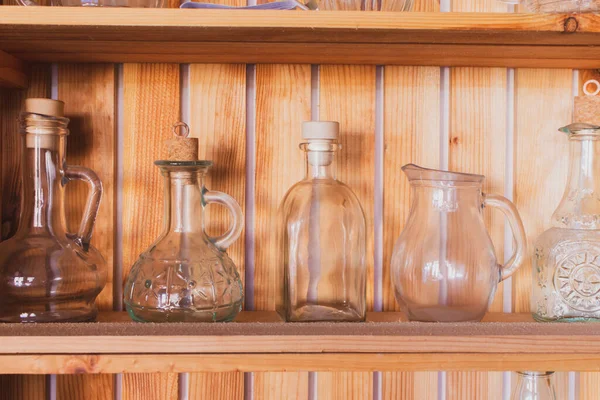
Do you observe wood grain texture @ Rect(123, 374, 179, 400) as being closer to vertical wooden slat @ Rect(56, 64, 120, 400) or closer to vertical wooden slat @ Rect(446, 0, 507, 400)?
vertical wooden slat @ Rect(56, 64, 120, 400)

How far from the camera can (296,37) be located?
69 cm

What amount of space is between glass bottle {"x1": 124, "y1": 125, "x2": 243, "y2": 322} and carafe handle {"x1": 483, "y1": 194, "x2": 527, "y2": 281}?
288 mm

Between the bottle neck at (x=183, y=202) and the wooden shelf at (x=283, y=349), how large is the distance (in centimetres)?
13

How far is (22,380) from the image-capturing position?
0.83m

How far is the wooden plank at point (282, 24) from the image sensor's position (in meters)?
0.64

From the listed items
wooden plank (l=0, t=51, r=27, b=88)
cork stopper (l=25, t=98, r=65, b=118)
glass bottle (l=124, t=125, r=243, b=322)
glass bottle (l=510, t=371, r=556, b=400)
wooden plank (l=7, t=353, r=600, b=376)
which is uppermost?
wooden plank (l=0, t=51, r=27, b=88)

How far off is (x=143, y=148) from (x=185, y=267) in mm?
201

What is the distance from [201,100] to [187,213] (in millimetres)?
171

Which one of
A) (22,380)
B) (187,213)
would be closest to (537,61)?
(187,213)

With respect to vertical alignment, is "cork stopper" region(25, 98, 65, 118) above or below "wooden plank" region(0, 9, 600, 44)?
below

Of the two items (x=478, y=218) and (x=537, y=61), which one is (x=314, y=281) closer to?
(x=478, y=218)

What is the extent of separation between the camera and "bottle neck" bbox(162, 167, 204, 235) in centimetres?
75

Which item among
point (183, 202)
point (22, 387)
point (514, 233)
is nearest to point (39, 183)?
point (183, 202)

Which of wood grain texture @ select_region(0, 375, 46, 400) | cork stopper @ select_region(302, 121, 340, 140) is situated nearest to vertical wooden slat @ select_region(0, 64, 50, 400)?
wood grain texture @ select_region(0, 375, 46, 400)
